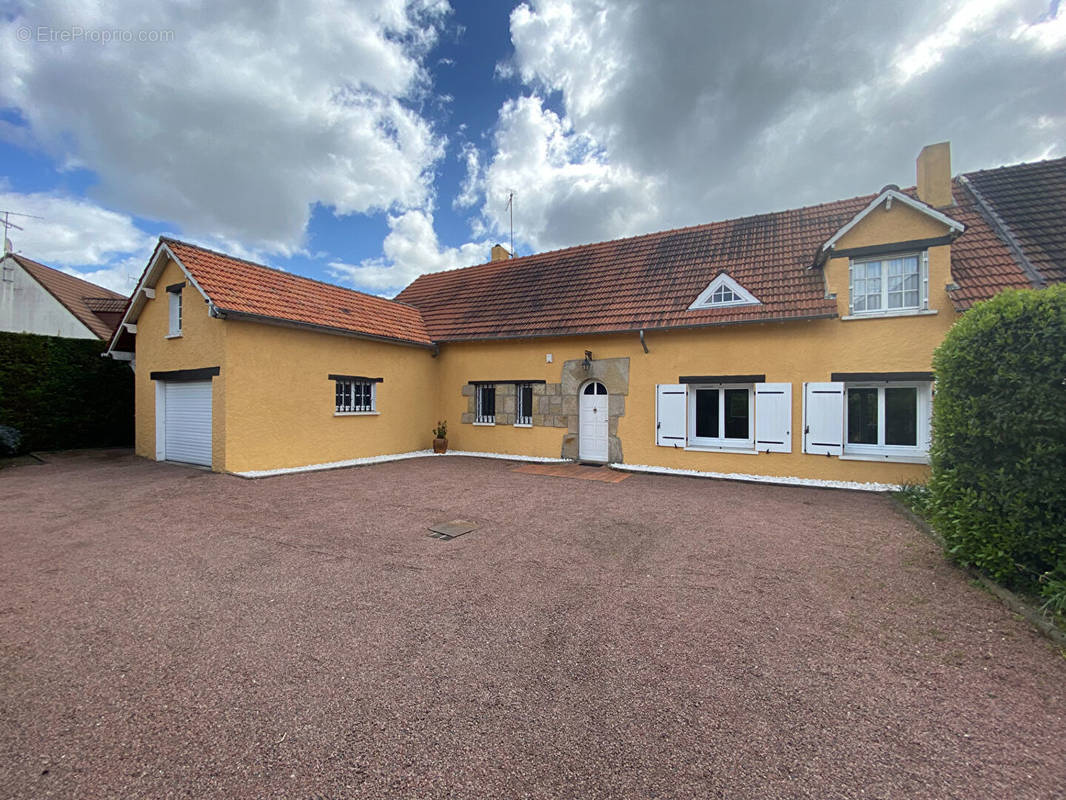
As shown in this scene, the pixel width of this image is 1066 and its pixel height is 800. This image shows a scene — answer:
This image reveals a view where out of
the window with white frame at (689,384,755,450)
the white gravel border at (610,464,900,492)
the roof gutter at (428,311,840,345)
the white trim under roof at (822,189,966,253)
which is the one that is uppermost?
the white trim under roof at (822,189,966,253)

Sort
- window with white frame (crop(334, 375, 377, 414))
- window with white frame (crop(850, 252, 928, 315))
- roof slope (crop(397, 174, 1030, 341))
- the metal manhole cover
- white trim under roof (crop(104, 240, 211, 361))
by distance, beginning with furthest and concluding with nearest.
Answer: window with white frame (crop(334, 375, 377, 414))
white trim under roof (crop(104, 240, 211, 361))
roof slope (crop(397, 174, 1030, 341))
window with white frame (crop(850, 252, 928, 315))
the metal manhole cover

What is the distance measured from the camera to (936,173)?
33.0 feet

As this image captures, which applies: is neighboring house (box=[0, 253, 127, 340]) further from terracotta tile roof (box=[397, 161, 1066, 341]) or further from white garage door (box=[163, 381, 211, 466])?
terracotta tile roof (box=[397, 161, 1066, 341])

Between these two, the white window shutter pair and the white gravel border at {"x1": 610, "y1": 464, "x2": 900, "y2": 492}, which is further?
the white window shutter pair

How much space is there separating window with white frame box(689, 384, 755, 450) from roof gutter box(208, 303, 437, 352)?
8.03 meters

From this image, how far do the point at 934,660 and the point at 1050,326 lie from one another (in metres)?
3.06

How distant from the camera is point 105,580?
14.6ft

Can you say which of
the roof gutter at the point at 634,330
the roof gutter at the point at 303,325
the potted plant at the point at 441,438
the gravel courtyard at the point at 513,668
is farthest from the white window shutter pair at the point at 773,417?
the roof gutter at the point at 303,325

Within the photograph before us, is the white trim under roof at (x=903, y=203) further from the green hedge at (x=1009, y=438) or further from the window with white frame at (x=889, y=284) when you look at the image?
the green hedge at (x=1009, y=438)

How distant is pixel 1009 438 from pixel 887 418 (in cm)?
561

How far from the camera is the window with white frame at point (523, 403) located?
12.9 m

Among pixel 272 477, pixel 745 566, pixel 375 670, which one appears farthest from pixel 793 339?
pixel 272 477

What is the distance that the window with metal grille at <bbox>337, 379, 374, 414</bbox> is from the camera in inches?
471

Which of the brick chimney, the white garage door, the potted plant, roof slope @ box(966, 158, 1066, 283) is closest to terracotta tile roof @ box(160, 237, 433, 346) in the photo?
the white garage door
